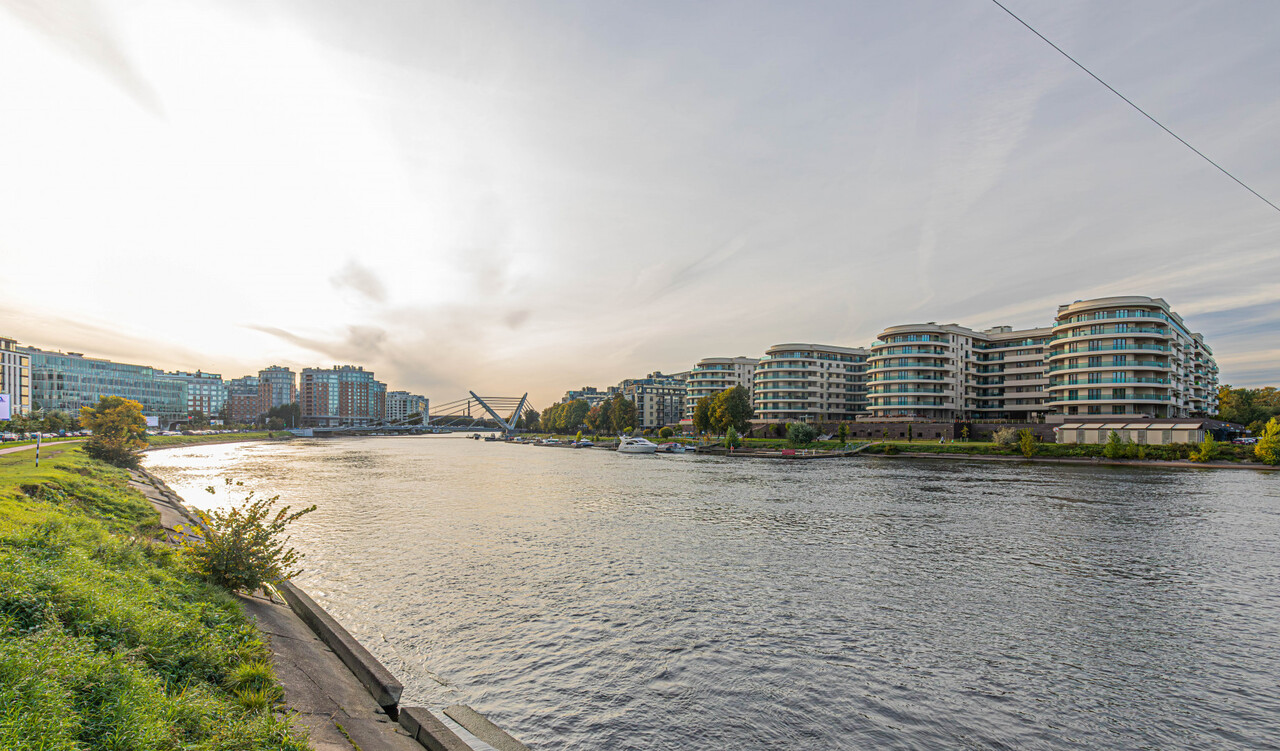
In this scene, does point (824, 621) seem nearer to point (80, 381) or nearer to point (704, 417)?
point (704, 417)

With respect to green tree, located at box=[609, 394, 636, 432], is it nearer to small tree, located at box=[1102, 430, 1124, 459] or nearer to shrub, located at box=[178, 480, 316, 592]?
small tree, located at box=[1102, 430, 1124, 459]

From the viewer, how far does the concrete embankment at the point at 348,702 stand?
25.4ft

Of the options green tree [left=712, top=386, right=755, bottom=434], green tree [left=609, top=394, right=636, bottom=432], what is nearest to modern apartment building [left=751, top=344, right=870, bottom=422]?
green tree [left=712, top=386, right=755, bottom=434]

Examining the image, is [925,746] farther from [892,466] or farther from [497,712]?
[892,466]

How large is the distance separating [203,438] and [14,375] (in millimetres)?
35875

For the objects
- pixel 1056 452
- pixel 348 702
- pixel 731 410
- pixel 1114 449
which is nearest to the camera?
pixel 348 702

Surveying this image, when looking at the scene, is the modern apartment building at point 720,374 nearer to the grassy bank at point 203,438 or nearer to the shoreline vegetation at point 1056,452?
the shoreline vegetation at point 1056,452

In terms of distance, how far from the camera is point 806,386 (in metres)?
128

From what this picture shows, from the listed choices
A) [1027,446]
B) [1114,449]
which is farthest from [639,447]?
[1114,449]

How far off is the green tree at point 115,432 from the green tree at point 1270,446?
106 m

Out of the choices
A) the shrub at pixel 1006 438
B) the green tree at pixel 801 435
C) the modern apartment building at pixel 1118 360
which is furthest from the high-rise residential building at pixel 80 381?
the modern apartment building at pixel 1118 360

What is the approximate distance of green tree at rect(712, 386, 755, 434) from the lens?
110200 mm

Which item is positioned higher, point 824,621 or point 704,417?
point 704,417

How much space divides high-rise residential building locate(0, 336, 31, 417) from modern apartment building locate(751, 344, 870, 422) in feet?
504
